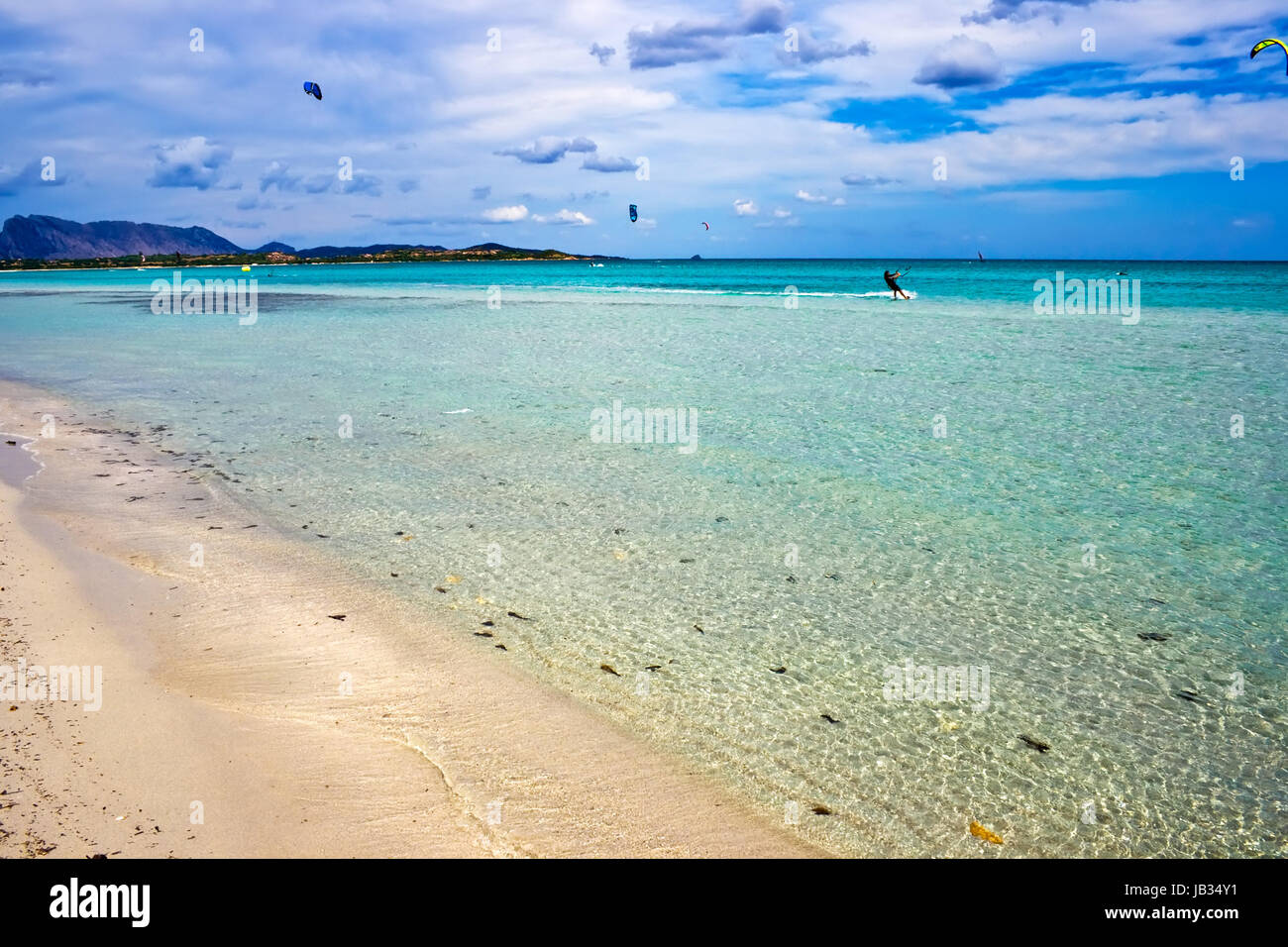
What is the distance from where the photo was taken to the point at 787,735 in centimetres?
509

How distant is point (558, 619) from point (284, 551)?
3.27 meters

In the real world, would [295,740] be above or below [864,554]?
below

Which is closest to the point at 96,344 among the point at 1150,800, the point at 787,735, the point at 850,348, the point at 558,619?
the point at 850,348

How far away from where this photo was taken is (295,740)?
4832 millimetres

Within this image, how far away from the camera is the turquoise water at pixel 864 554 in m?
4.71

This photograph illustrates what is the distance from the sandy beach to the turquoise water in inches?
16.9

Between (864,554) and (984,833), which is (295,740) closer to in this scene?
(984,833)

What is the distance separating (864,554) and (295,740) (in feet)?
17.7

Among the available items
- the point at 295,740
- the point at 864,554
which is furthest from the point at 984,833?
the point at 864,554

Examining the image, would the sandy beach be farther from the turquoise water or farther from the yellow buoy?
the yellow buoy

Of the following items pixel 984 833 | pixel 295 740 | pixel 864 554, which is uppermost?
pixel 864 554
